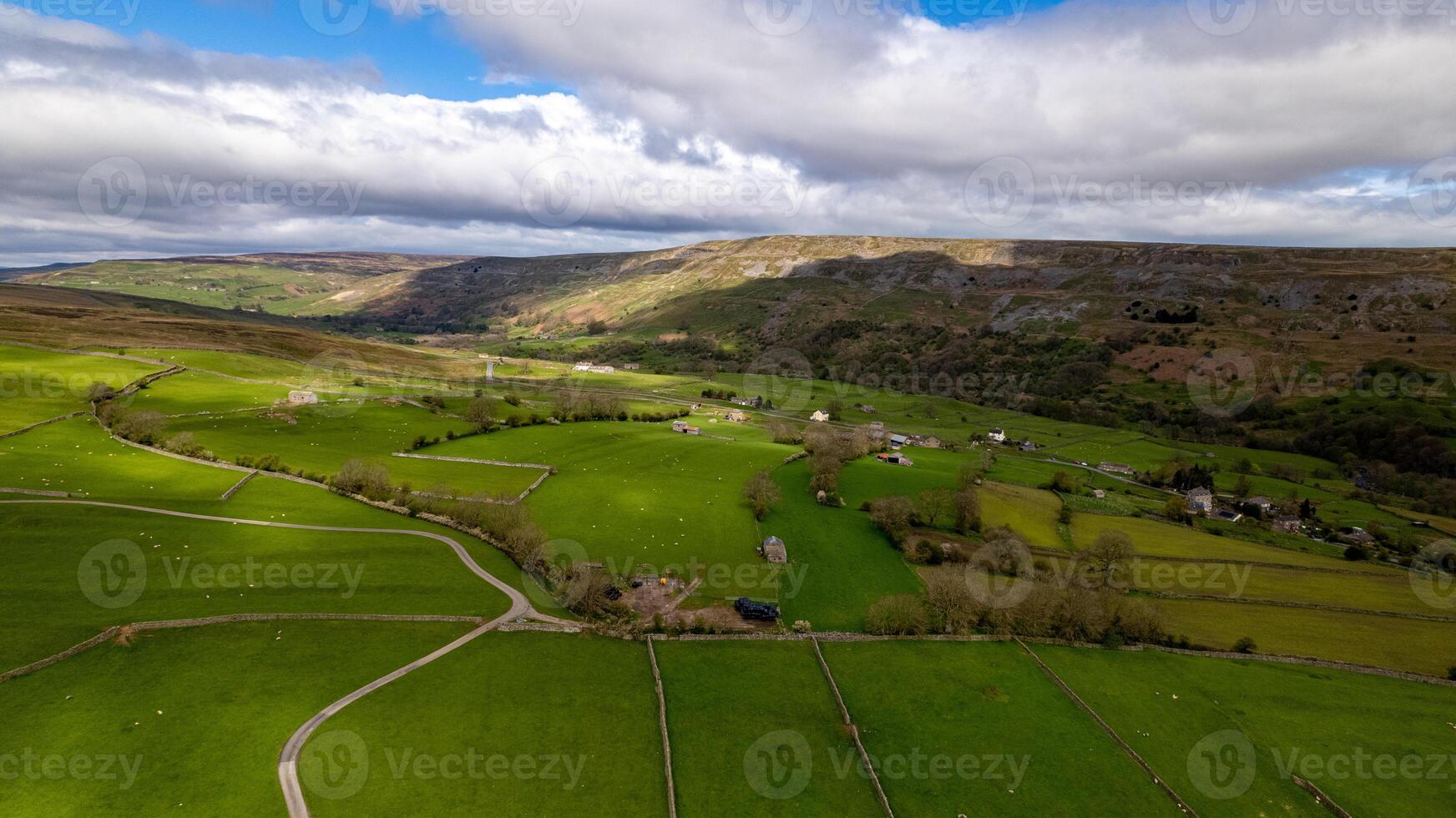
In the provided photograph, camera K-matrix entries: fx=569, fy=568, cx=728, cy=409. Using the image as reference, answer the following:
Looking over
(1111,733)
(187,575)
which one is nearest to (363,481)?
(187,575)

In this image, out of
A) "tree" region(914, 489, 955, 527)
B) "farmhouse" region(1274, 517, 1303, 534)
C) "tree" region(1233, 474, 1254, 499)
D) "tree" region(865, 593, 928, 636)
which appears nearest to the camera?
"tree" region(865, 593, 928, 636)

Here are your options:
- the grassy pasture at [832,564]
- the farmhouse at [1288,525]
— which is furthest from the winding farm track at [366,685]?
the farmhouse at [1288,525]

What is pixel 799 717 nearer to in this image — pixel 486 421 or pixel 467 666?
pixel 467 666

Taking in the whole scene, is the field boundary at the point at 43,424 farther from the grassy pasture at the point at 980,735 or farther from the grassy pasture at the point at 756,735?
the grassy pasture at the point at 980,735

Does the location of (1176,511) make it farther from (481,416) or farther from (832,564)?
(481,416)

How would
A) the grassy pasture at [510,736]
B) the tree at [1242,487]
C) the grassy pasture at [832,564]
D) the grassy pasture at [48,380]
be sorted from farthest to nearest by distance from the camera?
the tree at [1242,487]
the grassy pasture at [48,380]
the grassy pasture at [832,564]
the grassy pasture at [510,736]

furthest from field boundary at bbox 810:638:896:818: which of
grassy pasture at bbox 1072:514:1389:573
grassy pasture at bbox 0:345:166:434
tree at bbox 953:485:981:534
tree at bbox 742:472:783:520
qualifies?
grassy pasture at bbox 0:345:166:434

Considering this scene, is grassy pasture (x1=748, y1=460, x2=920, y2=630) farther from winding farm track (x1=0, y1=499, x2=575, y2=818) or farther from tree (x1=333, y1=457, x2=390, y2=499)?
tree (x1=333, y1=457, x2=390, y2=499)
